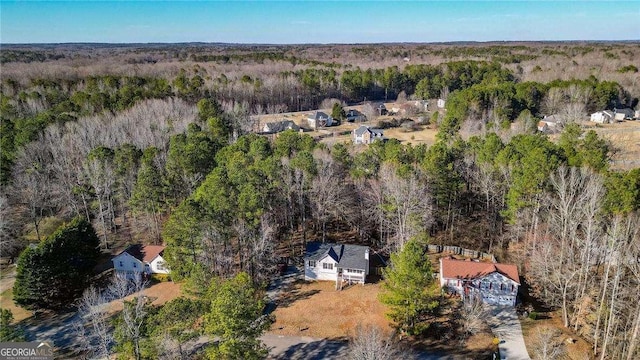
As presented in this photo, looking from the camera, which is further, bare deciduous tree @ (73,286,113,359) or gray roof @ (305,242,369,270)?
gray roof @ (305,242,369,270)

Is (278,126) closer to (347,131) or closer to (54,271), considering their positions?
(347,131)

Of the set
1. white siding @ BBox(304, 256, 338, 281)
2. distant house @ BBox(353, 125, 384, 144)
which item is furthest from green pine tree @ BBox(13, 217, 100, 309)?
distant house @ BBox(353, 125, 384, 144)

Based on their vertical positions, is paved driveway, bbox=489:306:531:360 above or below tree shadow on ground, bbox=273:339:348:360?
above

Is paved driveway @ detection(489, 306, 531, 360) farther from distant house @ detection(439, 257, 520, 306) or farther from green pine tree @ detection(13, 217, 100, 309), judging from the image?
green pine tree @ detection(13, 217, 100, 309)

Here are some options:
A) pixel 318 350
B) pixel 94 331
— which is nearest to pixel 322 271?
pixel 318 350

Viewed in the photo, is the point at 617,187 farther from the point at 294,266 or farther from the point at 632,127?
the point at 632,127

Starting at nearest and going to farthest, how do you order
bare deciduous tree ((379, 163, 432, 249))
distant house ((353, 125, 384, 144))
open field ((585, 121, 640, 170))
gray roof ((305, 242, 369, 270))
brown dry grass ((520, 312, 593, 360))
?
brown dry grass ((520, 312, 593, 360)) → bare deciduous tree ((379, 163, 432, 249)) → gray roof ((305, 242, 369, 270)) → open field ((585, 121, 640, 170)) → distant house ((353, 125, 384, 144))

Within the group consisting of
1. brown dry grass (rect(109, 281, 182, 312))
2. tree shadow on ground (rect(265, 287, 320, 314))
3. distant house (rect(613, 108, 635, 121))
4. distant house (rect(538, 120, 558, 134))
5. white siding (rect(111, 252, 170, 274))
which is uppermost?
distant house (rect(613, 108, 635, 121))
